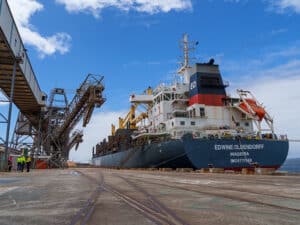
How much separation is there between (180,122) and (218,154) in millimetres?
4623

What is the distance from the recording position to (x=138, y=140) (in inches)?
1257

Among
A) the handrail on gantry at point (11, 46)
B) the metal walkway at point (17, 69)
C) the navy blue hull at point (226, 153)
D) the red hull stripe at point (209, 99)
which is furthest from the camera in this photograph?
the red hull stripe at point (209, 99)

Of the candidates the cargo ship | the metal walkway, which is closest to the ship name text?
the cargo ship

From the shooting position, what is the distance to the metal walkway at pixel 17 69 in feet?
56.6

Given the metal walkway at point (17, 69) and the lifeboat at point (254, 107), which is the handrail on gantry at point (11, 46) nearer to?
the metal walkway at point (17, 69)

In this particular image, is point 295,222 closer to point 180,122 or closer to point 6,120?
point 6,120

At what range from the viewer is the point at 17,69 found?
69.5 feet

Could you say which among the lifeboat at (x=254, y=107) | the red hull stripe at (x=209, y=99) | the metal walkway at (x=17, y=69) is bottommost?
the lifeboat at (x=254, y=107)

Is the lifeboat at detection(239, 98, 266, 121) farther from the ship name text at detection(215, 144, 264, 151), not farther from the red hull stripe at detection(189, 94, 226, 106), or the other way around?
the ship name text at detection(215, 144, 264, 151)

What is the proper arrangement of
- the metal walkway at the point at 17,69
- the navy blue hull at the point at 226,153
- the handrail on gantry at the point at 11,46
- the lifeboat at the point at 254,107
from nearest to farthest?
the handrail on gantry at the point at 11,46
the metal walkway at the point at 17,69
the navy blue hull at the point at 226,153
the lifeboat at the point at 254,107

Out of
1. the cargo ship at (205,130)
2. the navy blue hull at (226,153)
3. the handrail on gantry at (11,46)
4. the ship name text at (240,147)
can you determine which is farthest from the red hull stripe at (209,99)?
A: the handrail on gantry at (11,46)

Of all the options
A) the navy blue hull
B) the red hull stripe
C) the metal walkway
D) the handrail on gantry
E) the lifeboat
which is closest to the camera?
the handrail on gantry

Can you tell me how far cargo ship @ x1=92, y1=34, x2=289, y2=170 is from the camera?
21.8m

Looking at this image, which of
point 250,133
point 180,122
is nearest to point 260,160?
point 250,133
